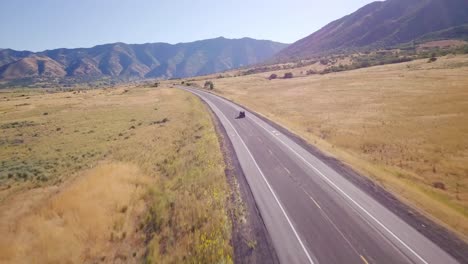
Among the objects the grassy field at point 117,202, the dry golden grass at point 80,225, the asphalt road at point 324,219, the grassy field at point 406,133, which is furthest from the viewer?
the grassy field at point 406,133

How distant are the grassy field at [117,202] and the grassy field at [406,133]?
13244 mm

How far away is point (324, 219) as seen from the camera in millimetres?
16750

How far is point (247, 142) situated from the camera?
3434cm

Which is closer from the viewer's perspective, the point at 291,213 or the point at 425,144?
the point at 291,213

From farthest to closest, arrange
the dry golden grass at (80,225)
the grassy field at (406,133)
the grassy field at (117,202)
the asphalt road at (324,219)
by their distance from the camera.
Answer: the grassy field at (406,133), the grassy field at (117,202), the dry golden grass at (80,225), the asphalt road at (324,219)

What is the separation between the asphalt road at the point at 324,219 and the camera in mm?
13673

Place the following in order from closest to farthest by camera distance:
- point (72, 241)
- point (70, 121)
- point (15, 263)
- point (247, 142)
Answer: point (15, 263) < point (72, 241) < point (247, 142) < point (70, 121)

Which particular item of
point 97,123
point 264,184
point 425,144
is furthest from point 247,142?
point 97,123

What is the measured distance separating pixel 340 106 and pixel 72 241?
54.7 meters

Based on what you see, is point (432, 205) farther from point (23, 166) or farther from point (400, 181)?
point (23, 166)

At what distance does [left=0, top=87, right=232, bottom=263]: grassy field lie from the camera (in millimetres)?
14367

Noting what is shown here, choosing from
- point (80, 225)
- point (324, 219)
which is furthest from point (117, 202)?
point (324, 219)

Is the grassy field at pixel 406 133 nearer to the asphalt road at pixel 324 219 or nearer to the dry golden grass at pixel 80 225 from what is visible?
the asphalt road at pixel 324 219

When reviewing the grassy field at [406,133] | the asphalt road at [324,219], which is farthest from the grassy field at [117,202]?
the grassy field at [406,133]
